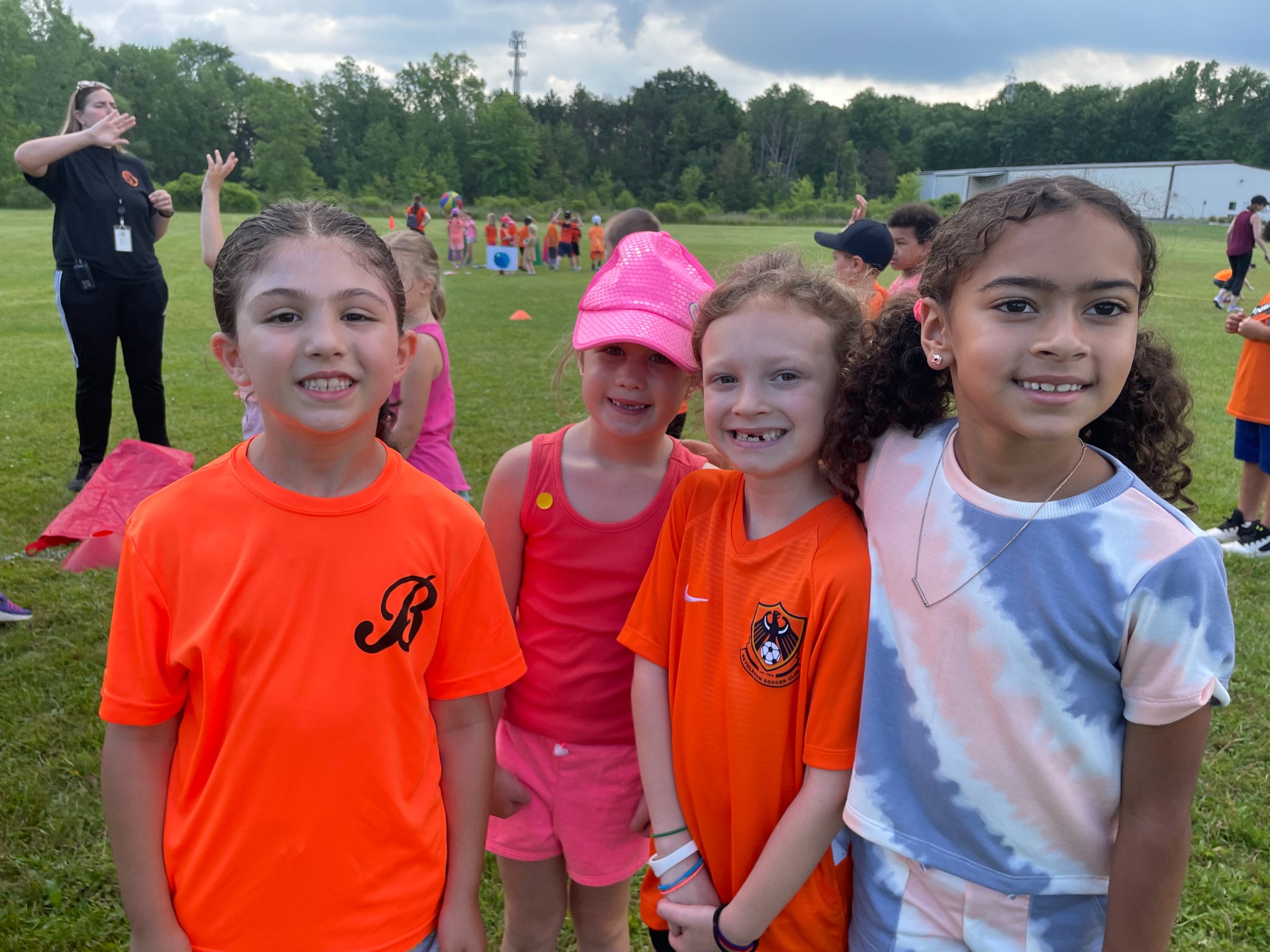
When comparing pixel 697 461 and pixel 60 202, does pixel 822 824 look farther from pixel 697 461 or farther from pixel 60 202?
pixel 60 202

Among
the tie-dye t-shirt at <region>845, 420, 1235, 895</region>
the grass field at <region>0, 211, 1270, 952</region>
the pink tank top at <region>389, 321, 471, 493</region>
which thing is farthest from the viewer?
the pink tank top at <region>389, 321, 471, 493</region>

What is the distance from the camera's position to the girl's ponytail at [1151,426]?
156cm

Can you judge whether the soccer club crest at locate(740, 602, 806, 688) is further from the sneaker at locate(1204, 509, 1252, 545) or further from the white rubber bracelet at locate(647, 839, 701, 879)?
the sneaker at locate(1204, 509, 1252, 545)

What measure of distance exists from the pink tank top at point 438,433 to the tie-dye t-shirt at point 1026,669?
2349 mm

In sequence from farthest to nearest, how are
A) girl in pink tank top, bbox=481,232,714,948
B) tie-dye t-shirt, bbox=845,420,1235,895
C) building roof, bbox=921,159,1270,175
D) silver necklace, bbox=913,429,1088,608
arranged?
girl in pink tank top, bbox=481,232,714,948 < building roof, bbox=921,159,1270,175 < silver necklace, bbox=913,429,1088,608 < tie-dye t-shirt, bbox=845,420,1235,895

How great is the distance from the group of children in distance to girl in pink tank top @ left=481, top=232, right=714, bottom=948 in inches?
6.7

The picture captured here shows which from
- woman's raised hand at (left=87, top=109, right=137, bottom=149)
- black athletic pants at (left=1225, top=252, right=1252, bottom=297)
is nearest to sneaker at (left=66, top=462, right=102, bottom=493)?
woman's raised hand at (left=87, top=109, right=137, bottom=149)

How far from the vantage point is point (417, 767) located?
4.91 feet

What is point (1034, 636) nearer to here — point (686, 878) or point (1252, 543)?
point (686, 878)

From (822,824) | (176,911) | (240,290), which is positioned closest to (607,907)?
(822,824)

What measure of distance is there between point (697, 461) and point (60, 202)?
564cm

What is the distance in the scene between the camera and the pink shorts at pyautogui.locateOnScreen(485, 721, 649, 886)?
1.96 metres

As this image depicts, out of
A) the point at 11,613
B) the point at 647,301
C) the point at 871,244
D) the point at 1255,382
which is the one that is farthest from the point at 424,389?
the point at 1255,382

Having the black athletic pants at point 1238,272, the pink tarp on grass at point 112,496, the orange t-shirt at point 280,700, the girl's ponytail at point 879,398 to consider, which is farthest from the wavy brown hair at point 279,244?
the black athletic pants at point 1238,272
